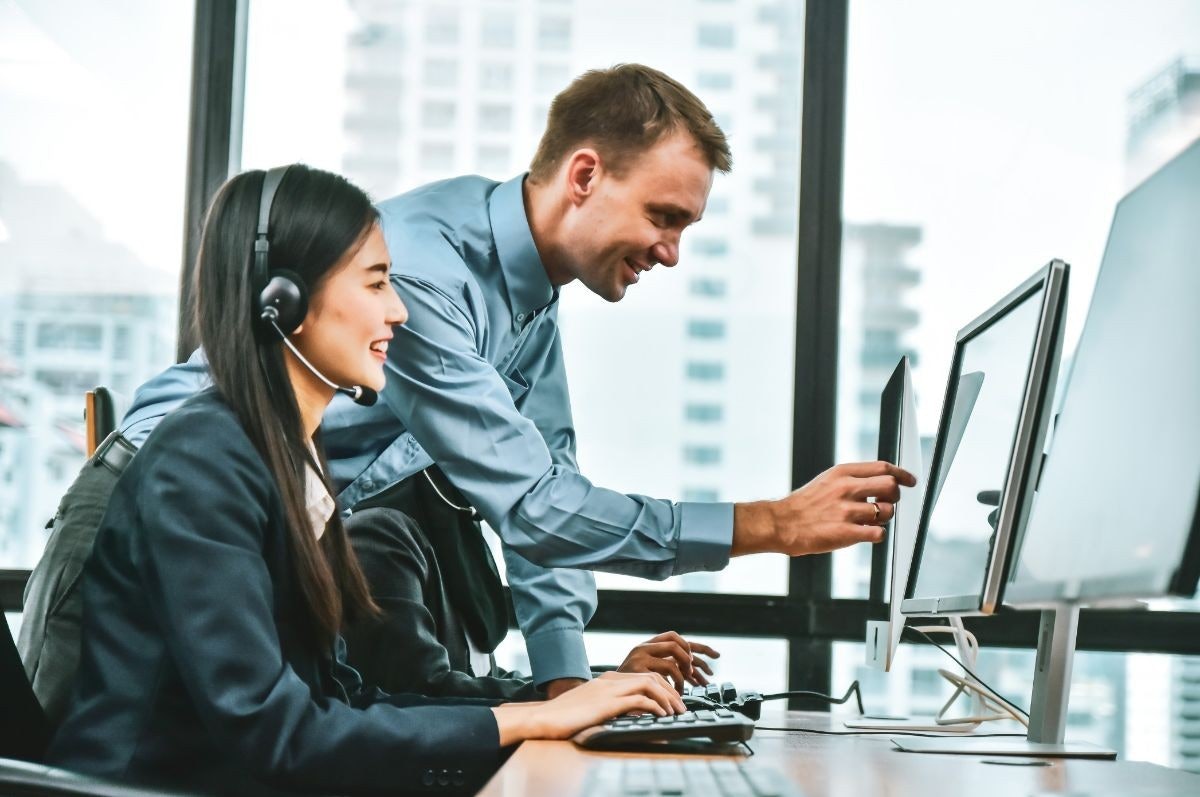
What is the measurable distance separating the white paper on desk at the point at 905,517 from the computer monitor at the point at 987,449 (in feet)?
Result: 0.05

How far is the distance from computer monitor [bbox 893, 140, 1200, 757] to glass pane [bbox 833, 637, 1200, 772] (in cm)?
135

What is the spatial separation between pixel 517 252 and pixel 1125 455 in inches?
38.6

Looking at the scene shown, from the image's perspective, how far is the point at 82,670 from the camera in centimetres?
108

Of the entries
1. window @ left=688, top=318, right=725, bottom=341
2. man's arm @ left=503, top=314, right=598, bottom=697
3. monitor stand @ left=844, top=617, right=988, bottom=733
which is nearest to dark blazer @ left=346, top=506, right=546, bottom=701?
man's arm @ left=503, top=314, right=598, bottom=697

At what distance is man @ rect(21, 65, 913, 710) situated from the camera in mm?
1500

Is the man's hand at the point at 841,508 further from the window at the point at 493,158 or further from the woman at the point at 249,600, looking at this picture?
the window at the point at 493,158

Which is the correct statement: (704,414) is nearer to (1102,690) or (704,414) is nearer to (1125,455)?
(1102,690)

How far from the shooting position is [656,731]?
3.52ft

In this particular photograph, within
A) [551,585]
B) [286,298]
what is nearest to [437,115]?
[551,585]

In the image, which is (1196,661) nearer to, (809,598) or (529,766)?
(809,598)

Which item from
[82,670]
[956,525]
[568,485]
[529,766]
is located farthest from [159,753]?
[956,525]

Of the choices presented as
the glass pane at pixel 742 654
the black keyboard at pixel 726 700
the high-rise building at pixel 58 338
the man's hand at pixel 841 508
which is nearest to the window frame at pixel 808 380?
the glass pane at pixel 742 654

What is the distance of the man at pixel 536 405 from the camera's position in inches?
59.1

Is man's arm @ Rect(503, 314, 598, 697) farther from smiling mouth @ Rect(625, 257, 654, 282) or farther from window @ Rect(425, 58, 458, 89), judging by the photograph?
window @ Rect(425, 58, 458, 89)
